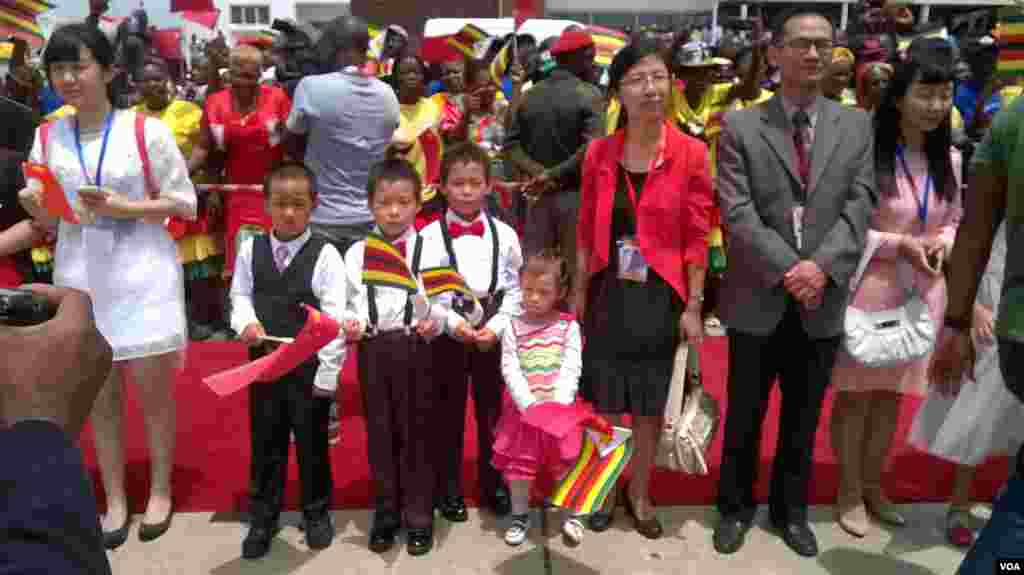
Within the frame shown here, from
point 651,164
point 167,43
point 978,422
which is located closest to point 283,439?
point 651,164

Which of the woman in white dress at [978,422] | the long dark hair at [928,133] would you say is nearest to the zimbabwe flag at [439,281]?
the long dark hair at [928,133]

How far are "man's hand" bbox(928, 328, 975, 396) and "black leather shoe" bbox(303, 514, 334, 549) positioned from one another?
2.27 m

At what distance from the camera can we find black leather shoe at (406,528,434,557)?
10.2ft

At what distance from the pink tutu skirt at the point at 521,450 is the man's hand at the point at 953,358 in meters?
1.26

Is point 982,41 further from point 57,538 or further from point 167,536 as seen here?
point 57,538

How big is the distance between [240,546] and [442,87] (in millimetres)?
7269

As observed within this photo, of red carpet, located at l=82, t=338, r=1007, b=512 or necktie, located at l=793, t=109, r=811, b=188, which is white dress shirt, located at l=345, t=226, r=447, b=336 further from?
necktie, located at l=793, t=109, r=811, b=188

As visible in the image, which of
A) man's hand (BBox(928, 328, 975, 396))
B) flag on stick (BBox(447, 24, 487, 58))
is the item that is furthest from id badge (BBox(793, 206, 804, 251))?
flag on stick (BBox(447, 24, 487, 58))

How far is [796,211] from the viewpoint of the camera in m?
2.97

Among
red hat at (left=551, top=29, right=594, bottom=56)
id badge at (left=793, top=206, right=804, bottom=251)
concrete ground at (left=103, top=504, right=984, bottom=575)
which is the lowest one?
concrete ground at (left=103, top=504, right=984, bottom=575)

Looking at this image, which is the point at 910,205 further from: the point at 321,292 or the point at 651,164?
the point at 321,292

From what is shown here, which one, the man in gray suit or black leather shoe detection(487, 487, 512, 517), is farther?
black leather shoe detection(487, 487, 512, 517)

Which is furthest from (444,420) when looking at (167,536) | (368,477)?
(167,536)

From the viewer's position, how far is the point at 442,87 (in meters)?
9.55
